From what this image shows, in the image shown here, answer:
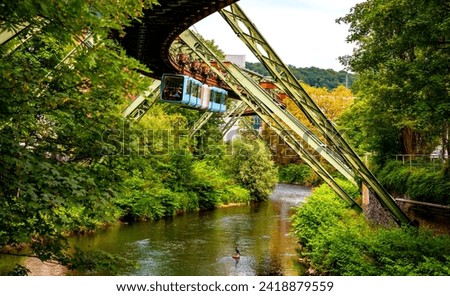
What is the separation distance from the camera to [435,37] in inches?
449

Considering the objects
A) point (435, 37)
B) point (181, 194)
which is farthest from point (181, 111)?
point (435, 37)

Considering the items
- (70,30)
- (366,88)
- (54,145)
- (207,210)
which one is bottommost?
(207,210)

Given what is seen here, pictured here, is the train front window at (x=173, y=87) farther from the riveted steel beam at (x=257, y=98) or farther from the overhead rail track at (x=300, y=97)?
the overhead rail track at (x=300, y=97)

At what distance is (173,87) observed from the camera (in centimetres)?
2342

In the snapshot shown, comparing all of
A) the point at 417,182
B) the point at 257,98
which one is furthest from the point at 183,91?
the point at 417,182

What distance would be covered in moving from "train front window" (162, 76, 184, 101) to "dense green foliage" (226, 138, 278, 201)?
57.5 feet

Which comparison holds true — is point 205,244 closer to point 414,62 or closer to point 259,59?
point 259,59

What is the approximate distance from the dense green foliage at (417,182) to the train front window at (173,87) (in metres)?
9.56

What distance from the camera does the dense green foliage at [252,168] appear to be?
40656mm

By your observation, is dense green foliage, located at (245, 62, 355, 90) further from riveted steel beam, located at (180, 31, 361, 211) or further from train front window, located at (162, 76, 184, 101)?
riveted steel beam, located at (180, 31, 361, 211)

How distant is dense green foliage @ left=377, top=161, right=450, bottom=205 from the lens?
51.8ft

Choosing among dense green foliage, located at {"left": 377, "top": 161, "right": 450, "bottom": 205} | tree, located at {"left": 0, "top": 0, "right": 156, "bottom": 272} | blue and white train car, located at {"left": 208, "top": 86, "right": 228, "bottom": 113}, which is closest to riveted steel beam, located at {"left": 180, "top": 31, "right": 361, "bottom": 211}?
dense green foliage, located at {"left": 377, "top": 161, "right": 450, "bottom": 205}
